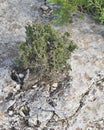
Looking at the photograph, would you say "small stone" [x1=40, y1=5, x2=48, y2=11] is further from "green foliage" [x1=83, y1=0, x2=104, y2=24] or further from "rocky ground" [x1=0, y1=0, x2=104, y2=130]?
"green foliage" [x1=83, y1=0, x2=104, y2=24]

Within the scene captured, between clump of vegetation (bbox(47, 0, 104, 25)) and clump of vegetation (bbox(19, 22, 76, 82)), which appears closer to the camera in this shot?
clump of vegetation (bbox(19, 22, 76, 82))

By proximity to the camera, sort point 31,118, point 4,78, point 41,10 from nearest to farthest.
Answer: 1. point 31,118
2. point 4,78
3. point 41,10

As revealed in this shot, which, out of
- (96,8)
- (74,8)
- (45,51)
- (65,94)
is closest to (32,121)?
(65,94)

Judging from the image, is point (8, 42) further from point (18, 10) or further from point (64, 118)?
point (64, 118)

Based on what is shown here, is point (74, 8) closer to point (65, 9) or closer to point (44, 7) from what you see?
point (65, 9)

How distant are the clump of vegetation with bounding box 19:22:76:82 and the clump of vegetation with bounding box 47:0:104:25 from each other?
899 millimetres

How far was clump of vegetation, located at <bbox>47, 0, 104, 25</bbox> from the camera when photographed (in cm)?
789

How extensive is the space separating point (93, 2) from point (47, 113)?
2.60 meters

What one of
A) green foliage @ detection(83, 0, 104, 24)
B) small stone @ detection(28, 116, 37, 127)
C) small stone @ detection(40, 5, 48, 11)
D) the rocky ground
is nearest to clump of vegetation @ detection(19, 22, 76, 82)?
the rocky ground

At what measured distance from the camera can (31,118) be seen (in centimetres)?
677

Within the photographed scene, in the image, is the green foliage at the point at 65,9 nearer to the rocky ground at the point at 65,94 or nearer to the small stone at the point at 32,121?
the rocky ground at the point at 65,94

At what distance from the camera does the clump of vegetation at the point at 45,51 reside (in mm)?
6988

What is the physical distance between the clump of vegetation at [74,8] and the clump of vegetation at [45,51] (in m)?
0.90

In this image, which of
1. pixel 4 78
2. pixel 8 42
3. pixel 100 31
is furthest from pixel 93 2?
pixel 4 78
